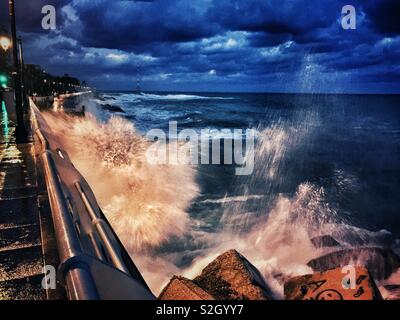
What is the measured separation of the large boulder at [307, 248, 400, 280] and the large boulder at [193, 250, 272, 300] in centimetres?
354

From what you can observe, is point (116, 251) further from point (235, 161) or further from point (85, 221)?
point (235, 161)

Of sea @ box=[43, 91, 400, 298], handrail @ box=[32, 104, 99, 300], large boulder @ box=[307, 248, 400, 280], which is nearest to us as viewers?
handrail @ box=[32, 104, 99, 300]

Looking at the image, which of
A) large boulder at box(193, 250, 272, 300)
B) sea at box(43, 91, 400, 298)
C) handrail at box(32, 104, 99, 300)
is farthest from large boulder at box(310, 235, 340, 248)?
handrail at box(32, 104, 99, 300)

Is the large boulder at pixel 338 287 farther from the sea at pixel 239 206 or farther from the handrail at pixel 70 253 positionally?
the handrail at pixel 70 253

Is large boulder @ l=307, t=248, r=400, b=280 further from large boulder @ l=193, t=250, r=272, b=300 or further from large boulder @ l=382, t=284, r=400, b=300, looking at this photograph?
large boulder @ l=193, t=250, r=272, b=300

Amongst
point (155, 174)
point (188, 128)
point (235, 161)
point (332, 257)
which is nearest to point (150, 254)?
point (332, 257)

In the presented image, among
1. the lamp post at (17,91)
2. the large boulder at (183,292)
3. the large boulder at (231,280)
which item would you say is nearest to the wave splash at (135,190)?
the lamp post at (17,91)

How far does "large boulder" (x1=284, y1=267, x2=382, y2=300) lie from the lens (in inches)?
197

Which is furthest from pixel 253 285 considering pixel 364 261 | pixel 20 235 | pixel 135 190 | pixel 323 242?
pixel 135 190

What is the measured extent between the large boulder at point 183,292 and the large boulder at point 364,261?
4.74 meters

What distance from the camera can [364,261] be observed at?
852 centimetres
